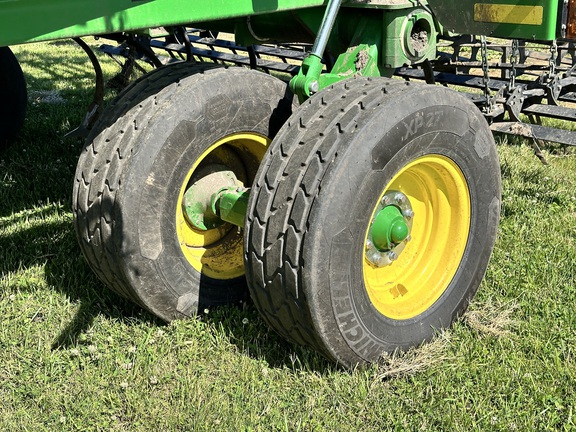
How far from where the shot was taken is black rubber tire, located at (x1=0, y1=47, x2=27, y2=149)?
5.06 meters

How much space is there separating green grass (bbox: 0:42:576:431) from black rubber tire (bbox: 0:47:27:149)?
5.60ft

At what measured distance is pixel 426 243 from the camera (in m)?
3.05

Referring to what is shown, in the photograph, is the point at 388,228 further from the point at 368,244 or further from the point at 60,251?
the point at 60,251

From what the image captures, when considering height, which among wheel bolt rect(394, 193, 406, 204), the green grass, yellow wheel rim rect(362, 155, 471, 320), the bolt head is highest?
the bolt head

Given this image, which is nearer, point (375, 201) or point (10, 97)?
point (375, 201)

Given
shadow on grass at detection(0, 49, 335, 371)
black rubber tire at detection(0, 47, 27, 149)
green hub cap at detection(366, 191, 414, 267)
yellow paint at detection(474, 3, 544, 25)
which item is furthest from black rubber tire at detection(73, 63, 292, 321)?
black rubber tire at detection(0, 47, 27, 149)

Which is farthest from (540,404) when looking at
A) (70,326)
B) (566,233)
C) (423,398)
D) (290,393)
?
(70,326)

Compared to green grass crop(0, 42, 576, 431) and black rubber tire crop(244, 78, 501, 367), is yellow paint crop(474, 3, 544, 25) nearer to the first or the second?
black rubber tire crop(244, 78, 501, 367)

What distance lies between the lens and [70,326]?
3.12 metres

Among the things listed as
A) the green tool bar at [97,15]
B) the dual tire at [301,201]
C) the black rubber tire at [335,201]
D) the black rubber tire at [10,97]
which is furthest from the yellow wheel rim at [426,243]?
the black rubber tire at [10,97]

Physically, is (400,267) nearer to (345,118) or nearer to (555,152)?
(345,118)

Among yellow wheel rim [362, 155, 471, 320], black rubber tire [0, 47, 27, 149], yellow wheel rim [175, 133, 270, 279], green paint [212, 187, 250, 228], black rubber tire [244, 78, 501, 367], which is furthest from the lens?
black rubber tire [0, 47, 27, 149]

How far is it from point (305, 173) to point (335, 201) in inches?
5.7

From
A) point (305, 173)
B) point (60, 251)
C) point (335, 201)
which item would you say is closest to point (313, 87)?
point (305, 173)
